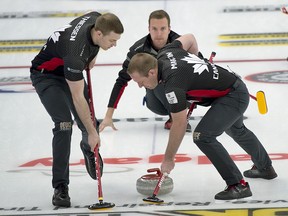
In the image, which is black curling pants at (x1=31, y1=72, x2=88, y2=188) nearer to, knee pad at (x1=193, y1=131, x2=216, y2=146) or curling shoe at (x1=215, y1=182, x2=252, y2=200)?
knee pad at (x1=193, y1=131, x2=216, y2=146)

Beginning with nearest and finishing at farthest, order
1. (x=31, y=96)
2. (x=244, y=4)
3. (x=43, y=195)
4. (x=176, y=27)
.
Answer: (x=43, y=195) → (x=31, y=96) → (x=176, y=27) → (x=244, y=4)

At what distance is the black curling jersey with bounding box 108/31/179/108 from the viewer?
767 cm

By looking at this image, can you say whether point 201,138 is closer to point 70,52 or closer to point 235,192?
point 235,192

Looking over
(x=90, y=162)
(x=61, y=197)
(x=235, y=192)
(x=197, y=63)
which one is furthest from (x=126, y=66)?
(x=235, y=192)

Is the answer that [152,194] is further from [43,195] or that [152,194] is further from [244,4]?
[244,4]

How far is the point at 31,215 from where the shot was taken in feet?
21.5

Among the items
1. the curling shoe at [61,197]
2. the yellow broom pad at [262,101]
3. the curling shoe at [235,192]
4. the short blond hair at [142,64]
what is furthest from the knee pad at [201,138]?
the curling shoe at [61,197]

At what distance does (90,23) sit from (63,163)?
1.08 metres

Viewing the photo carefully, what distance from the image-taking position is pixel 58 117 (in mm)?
6828

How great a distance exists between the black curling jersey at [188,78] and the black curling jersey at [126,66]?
2.91 ft

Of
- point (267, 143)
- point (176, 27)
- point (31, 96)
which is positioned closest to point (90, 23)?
point (267, 143)

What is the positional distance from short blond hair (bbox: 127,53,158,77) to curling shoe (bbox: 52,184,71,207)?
110 cm

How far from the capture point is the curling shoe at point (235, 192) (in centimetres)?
671

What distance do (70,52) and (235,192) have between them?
161 cm
